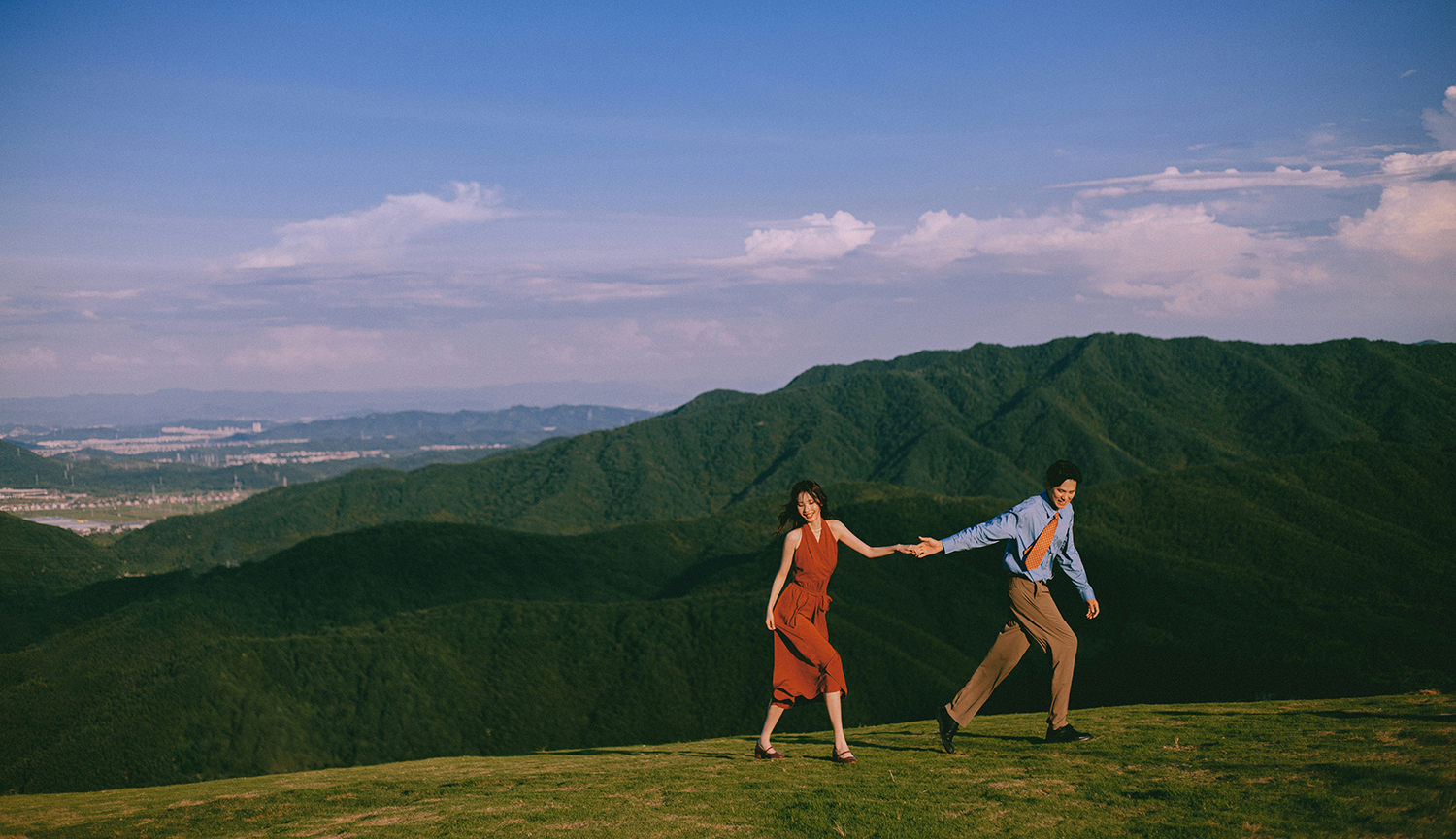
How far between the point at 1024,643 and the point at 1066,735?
2.83 metres

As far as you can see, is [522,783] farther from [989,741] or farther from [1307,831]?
[1307,831]

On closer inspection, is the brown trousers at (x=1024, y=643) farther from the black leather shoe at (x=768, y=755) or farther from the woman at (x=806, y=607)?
the black leather shoe at (x=768, y=755)

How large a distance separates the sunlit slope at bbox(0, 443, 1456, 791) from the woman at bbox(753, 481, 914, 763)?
55.6 m

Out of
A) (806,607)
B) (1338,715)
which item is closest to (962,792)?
(806,607)

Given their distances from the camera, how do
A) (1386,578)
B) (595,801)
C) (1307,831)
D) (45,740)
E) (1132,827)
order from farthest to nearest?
(1386,578), (45,740), (595,801), (1132,827), (1307,831)

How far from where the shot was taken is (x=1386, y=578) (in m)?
112

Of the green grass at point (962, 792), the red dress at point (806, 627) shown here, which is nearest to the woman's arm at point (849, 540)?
the red dress at point (806, 627)

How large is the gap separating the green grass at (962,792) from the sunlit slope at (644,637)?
48465 millimetres

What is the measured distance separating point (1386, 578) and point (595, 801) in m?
136

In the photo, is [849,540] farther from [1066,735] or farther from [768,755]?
[1066,735]

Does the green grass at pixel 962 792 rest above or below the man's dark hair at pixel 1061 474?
below

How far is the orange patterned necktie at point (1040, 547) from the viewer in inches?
516

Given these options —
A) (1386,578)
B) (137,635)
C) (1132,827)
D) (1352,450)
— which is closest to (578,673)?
(137,635)

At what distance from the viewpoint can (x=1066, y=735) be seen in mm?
15156
